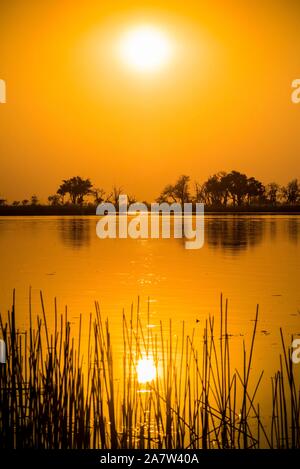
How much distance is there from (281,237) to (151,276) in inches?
534

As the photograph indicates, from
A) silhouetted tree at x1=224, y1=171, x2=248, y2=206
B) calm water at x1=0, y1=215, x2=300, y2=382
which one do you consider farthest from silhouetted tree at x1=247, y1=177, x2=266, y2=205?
calm water at x1=0, y1=215, x2=300, y2=382

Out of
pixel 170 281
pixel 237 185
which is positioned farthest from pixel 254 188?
pixel 170 281

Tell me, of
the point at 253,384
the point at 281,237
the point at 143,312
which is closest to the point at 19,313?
the point at 143,312

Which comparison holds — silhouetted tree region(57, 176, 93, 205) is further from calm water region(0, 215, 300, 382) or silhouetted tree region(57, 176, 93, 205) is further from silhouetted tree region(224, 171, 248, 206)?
calm water region(0, 215, 300, 382)

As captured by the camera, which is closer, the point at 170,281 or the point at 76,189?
the point at 170,281

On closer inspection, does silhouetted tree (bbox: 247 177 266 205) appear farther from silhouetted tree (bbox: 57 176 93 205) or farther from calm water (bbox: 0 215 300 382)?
calm water (bbox: 0 215 300 382)

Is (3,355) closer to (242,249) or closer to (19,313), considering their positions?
(19,313)

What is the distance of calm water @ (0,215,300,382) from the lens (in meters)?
9.81

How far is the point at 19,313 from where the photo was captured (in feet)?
32.5

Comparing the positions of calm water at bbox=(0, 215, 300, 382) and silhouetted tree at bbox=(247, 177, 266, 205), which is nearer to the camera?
calm water at bbox=(0, 215, 300, 382)

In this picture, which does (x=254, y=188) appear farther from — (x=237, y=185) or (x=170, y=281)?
(x=170, y=281)

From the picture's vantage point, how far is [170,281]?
14.9 meters
